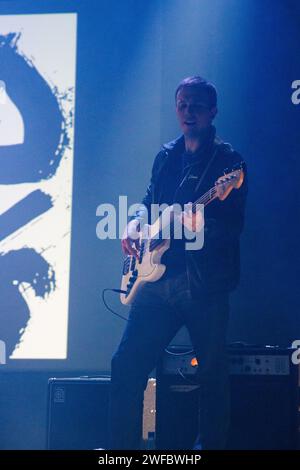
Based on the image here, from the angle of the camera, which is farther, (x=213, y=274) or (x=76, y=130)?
(x=76, y=130)

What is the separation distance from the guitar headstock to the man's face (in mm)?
383

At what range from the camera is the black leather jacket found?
2.95 meters

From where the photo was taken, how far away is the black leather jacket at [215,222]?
9.68 feet

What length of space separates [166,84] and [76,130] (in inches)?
23.0

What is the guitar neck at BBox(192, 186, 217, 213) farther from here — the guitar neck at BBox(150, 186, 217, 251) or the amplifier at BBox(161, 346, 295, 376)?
the amplifier at BBox(161, 346, 295, 376)

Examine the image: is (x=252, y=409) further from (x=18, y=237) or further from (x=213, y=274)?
(x=18, y=237)

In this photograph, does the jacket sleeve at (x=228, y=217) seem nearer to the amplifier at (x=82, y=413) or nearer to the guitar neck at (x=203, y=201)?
the guitar neck at (x=203, y=201)

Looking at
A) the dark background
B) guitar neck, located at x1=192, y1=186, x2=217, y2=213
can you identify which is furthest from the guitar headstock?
the dark background

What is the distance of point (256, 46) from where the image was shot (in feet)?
12.9

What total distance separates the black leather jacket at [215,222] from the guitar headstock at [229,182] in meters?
0.05

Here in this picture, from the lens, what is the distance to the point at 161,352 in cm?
301

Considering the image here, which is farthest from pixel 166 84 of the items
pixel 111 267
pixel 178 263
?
pixel 178 263

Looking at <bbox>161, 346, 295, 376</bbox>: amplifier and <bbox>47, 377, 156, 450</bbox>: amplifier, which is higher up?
<bbox>161, 346, 295, 376</bbox>: amplifier

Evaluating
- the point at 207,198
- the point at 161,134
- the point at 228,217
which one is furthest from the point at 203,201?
the point at 161,134
